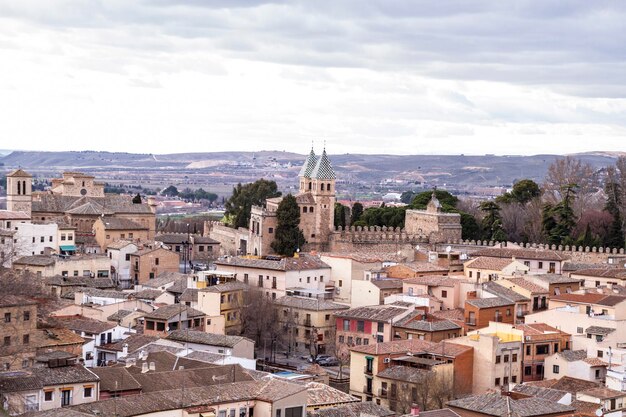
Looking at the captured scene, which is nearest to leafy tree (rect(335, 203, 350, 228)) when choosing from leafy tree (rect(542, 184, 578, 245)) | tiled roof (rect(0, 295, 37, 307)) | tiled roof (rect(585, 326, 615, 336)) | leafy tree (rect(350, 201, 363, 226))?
leafy tree (rect(350, 201, 363, 226))

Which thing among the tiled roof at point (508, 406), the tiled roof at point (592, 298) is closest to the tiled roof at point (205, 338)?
the tiled roof at point (508, 406)

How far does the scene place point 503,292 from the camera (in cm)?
4534

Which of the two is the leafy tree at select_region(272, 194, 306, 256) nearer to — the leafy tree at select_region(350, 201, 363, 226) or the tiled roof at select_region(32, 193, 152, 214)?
the tiled roof at select_region(32, 193, 152, 214)

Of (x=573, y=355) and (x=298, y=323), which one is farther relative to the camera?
(x=298, y=323)

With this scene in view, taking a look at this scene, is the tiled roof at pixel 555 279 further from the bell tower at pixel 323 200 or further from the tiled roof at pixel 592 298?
the bell tower at pixel 323 200

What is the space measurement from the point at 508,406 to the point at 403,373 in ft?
16.8

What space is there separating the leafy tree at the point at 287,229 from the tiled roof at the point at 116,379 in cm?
2822

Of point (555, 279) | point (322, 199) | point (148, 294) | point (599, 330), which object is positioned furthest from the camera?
point (322, 199)

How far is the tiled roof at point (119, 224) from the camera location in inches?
2336

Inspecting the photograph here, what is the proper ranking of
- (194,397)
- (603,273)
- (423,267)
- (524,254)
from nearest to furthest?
(194,397), (603,273), (423,267), (524,254)

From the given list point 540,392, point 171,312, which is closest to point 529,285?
point 540,392

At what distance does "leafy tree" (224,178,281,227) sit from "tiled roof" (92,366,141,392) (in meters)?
42.6

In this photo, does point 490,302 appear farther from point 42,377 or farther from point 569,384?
point 42,377

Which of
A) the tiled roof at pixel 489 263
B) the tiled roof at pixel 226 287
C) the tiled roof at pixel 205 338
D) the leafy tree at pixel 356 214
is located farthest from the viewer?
the leafy tree at pixel 356 214
